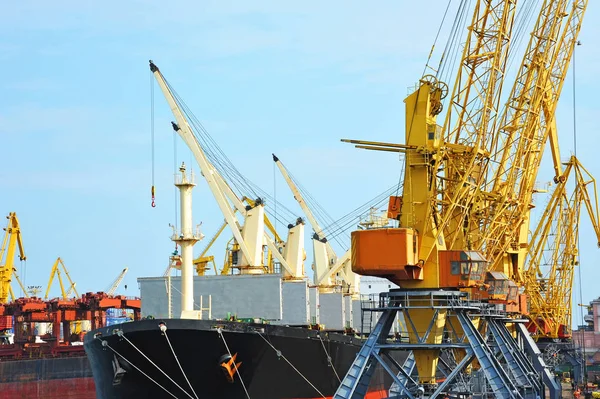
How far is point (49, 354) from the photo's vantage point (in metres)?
76.4

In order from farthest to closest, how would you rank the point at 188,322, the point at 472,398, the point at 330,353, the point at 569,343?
1. the point at 569,343
2. the point at 330,353
3. the point at 472,398
4. the point at 188,322

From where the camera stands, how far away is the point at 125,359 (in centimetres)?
4078

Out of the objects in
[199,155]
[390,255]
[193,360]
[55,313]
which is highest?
[199,155]

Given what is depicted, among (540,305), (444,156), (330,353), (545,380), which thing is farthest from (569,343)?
(444,156)

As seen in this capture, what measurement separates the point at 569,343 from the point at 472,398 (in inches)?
1325

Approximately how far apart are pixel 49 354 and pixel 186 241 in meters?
39.9

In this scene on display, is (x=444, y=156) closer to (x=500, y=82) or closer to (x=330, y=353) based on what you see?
(x=500, y=82)

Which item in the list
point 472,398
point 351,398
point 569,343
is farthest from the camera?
point 569,343

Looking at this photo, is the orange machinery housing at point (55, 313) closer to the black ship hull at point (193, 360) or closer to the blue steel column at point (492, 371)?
the black ship hull at point (193, 360)

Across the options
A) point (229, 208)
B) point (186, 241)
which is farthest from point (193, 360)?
point (229, 208)

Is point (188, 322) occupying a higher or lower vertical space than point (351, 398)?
higher

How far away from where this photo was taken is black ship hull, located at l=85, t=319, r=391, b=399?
40.0 m

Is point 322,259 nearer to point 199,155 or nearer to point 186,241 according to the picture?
point 199,155

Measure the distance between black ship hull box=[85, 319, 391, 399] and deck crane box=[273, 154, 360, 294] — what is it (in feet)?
66.8
